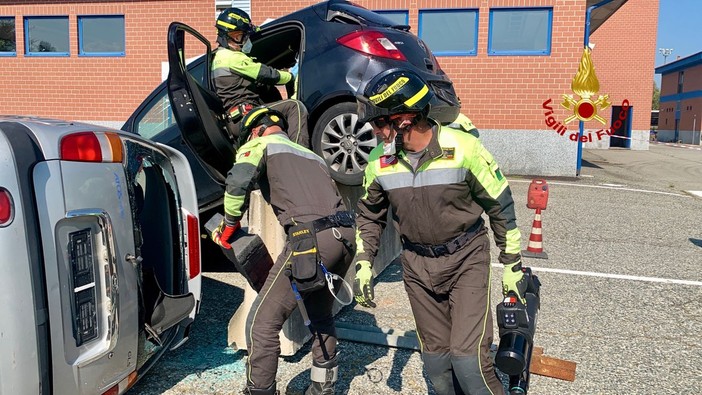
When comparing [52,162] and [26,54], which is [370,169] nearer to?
[52,162]

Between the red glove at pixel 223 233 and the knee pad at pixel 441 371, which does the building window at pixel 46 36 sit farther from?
the knee pad at pixel 441 371

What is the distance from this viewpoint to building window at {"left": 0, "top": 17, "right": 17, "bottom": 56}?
16.9m

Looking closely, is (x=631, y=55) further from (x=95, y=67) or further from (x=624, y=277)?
(x=624, y=277)

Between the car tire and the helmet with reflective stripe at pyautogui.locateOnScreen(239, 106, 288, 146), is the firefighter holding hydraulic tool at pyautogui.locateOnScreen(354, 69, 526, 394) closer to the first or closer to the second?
the helmet with reflective stripe at pyautogui.locateOnScreen(239, 106, 288, 146)

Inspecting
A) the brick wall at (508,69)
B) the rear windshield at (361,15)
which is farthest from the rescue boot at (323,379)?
the brick wall at (508,69)

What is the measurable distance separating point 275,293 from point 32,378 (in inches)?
51.1

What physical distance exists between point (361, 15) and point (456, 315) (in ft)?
9.46

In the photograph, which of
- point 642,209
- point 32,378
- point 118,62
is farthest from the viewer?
point 118,62

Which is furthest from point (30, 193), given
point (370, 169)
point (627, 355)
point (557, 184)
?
point (557, 184)

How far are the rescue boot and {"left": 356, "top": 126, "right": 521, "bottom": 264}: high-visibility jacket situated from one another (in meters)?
1.04

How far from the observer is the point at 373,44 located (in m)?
4.47

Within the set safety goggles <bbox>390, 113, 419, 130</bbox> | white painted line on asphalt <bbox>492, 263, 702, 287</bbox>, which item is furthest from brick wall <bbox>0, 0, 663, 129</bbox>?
safety goggles <bbox>390, 113, 419, 130</bbox>

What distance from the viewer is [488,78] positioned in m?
14.4

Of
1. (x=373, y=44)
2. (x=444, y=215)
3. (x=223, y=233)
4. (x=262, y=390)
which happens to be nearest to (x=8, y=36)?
(x=373, y=44)
